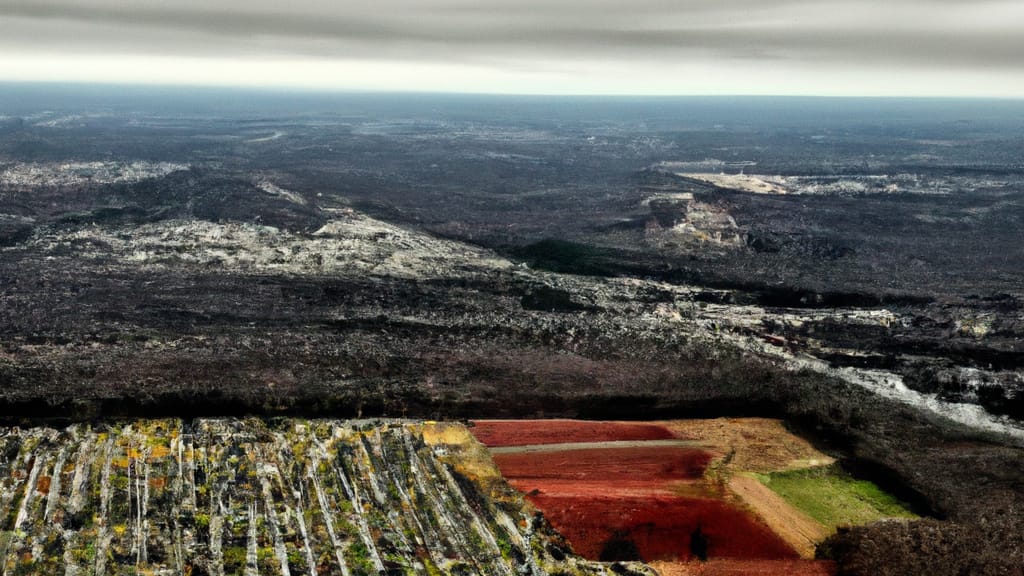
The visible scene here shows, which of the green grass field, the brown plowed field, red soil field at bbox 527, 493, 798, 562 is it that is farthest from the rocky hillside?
the green grass field

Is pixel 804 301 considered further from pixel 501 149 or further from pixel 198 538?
pixel 501 149

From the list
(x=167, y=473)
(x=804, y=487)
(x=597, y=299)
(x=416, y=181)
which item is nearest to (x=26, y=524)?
(x=167, y=473)

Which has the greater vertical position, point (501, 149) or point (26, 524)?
point (501, 149)

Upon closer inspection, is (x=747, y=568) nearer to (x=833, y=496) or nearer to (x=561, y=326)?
(x=833, y=496)

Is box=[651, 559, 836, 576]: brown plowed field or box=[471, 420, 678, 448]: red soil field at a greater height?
box=[471, 420, 678, 448]: red soil field

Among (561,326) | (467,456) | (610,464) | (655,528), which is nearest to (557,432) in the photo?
(610,464)

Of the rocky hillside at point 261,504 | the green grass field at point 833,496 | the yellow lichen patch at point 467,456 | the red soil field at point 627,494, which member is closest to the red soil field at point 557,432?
the red soil field at point 627,494

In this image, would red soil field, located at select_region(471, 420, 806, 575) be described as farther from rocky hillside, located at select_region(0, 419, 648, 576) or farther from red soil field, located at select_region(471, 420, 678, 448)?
rocky hillside, located at select_region(0, 419, 648, 576)
